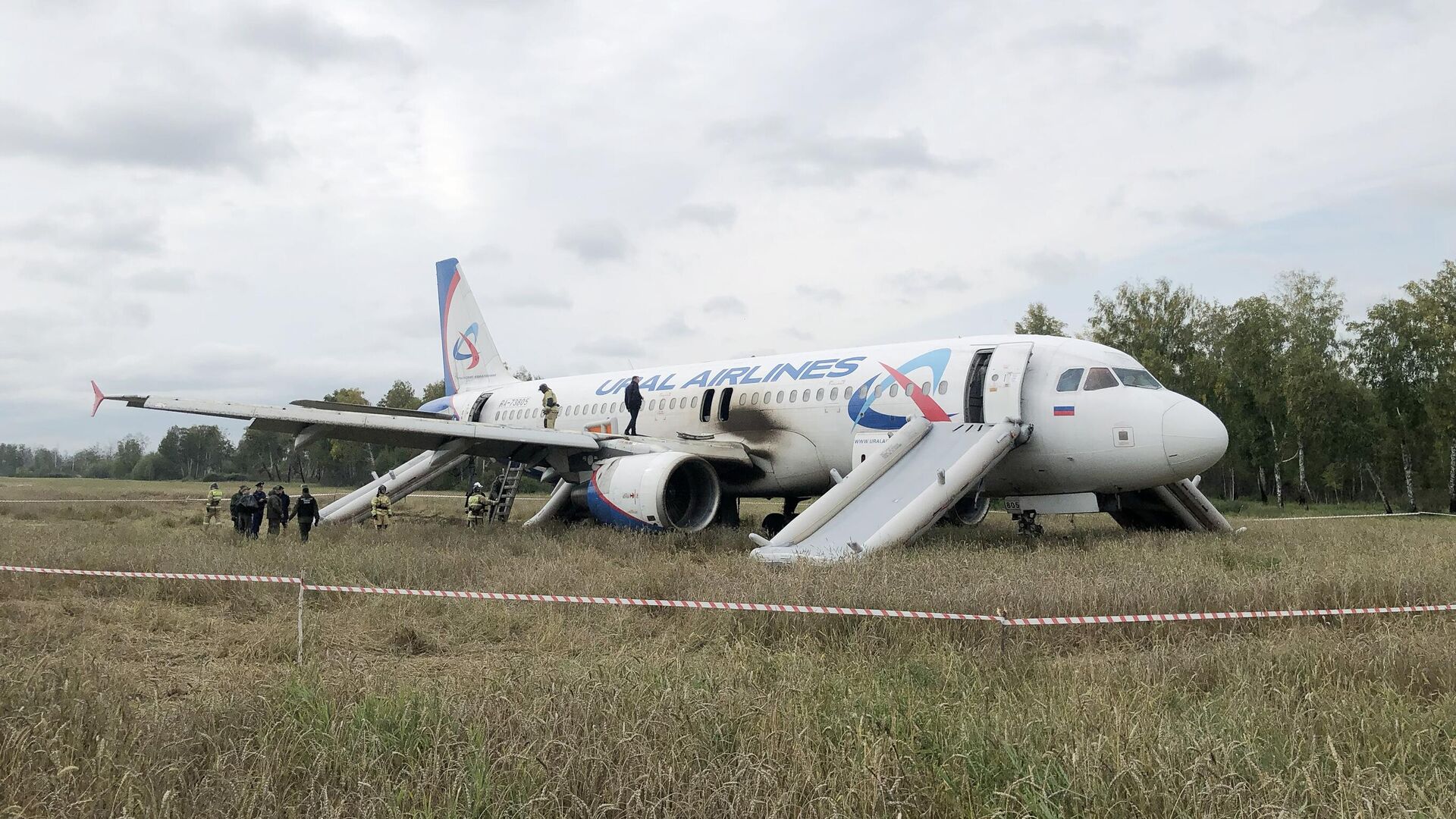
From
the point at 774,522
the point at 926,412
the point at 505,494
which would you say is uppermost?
the point at 926,412

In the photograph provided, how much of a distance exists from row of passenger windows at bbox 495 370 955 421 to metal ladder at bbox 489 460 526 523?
163 centimetres

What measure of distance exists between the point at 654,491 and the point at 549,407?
6461 mm

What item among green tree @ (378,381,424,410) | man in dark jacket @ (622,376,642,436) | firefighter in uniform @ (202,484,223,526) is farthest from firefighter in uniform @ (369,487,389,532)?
green tree @ (378,381,424,410)

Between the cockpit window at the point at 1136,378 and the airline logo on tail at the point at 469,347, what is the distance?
53.3 ft

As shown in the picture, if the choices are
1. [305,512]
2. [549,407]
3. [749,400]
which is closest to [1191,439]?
[749,400]

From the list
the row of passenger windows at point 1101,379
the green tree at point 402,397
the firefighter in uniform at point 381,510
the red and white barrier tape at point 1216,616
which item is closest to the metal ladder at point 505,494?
the firefighter in uniform at point 381,510

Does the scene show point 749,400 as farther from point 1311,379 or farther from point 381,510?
point 1311,379

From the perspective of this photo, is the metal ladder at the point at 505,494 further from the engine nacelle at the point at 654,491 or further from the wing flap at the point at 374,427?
the engine nacelle at the point at 654,491

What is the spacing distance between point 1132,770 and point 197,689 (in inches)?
196

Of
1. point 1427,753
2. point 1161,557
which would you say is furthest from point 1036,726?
point 1161,557

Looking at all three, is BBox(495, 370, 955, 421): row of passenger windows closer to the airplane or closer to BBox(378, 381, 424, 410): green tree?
the airplane

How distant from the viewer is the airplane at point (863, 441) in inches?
499

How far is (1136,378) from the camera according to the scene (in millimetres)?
13617

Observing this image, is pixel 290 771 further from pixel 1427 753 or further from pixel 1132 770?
pixel 1427 753
